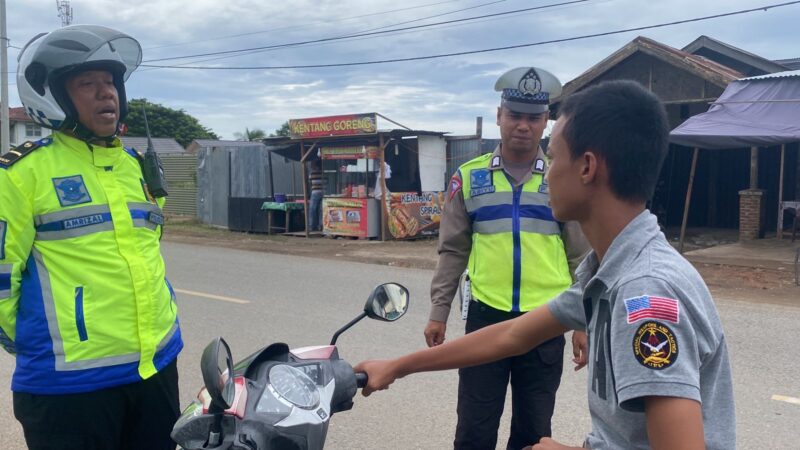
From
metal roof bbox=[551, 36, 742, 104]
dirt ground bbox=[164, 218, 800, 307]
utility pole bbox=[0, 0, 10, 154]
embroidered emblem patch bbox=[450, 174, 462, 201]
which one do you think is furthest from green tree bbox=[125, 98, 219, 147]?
embroidered emblem patch bbox=[450, 174, 462, 201]

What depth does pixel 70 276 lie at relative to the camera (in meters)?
2.45

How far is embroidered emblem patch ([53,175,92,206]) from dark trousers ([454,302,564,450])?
1762 mm

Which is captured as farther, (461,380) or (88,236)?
(461,380)

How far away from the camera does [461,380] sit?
11.0 ft

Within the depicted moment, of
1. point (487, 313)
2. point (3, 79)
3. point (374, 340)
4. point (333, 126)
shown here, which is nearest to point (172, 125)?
point (3, 79)

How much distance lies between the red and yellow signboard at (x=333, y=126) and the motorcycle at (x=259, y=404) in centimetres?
1394

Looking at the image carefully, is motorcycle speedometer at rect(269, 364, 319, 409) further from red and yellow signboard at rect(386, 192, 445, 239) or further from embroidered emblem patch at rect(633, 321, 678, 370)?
red and yellow signboard at rect(386, 192, 445, 239)

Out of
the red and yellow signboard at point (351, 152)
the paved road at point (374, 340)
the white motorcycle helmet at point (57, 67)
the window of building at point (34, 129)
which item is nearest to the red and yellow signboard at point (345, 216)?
the red and yellow signboard at point (351, 152)

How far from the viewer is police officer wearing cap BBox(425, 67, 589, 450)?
3.28 metres

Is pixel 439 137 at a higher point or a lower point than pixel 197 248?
higher

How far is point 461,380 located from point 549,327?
1360 mm

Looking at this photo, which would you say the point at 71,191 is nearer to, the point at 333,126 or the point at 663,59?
the point at 333,126

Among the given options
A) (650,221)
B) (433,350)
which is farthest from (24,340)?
(650,221)

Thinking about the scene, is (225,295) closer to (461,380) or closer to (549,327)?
(461,380)
